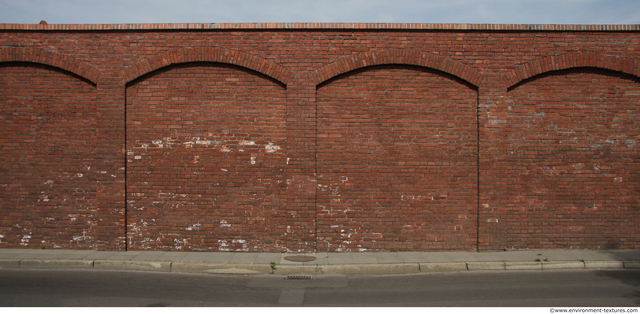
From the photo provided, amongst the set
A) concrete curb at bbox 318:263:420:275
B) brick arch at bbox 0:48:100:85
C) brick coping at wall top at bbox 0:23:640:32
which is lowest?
concrete curb at bbox 318:263:420:275

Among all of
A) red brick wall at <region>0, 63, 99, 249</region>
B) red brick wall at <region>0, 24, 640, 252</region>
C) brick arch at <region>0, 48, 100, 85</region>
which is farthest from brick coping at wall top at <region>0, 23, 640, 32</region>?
red brick wall at <region>0, 63, 99, 249</region>

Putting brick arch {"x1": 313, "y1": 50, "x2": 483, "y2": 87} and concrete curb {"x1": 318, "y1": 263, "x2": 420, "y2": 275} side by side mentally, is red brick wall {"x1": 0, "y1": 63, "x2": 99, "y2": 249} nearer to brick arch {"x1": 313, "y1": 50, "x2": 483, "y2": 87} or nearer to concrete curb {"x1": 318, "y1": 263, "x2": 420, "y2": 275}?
concrete curb {"x1": 318, "y1": 263, "x2": 420, "y2": 275}

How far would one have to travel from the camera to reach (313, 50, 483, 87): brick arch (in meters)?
8.90

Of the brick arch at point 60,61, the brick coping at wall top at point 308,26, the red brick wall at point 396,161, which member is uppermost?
the brick coping at wall top at point 308,26

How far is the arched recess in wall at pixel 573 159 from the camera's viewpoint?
29.7 feet

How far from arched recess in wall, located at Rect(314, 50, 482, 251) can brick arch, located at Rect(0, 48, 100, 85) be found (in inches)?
202

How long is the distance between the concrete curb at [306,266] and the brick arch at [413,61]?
3993 mm

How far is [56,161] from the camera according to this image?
905 cm

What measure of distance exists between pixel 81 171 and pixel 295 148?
4.92 meters

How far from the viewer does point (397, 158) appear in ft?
29.6

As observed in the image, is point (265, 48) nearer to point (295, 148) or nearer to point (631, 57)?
point (295, 148)

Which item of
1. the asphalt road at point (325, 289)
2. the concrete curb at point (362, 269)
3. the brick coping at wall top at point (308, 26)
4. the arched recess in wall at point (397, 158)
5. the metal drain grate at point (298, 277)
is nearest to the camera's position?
the asphalt road at point (325, 289)

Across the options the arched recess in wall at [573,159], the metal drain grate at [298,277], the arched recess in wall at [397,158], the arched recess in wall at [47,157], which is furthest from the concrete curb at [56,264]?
the arched recess in wall at [573,159]

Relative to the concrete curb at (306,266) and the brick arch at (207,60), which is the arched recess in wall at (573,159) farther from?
the brick arch at (207,60)
